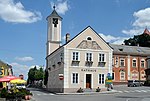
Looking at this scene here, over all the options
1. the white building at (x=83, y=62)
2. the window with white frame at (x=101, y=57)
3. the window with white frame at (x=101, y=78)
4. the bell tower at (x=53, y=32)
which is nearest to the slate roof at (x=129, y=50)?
the bell tower at (x=53, y=32)

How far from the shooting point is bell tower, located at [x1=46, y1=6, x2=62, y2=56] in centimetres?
6731

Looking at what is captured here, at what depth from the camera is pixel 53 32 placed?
6725 centimetres

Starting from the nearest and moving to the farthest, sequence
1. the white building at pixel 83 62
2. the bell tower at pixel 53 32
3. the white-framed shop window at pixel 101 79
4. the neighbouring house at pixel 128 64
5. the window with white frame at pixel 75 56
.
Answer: the white building at pixel 83 62 → the window with white frame at pixel 75 56 → the white-framed shop window at pixel 101 79 → the bell tower at pixel 53 32 → the neighbouring house at pixel 128 64

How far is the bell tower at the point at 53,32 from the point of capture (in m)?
67.3

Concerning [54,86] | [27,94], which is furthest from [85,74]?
[27,94]

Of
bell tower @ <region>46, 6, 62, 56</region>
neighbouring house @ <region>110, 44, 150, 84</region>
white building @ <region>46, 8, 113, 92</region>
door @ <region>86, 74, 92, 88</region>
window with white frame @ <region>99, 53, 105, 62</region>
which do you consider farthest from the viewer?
neighbouring house @ <region>110, 44, 150, 84</region>

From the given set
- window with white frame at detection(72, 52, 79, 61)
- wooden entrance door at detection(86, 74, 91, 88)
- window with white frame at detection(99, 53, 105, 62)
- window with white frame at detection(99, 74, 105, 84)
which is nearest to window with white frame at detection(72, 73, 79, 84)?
wooden entrance door at detection(86, 74, 91, 88)

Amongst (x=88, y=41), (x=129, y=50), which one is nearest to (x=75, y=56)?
(x=88, y=41)

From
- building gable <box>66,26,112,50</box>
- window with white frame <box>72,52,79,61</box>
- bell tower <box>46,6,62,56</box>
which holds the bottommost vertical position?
window with white frame <box>72,52,79,61</box>

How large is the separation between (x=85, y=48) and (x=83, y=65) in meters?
2.85

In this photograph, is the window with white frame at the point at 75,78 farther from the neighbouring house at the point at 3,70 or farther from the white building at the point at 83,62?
the neighbouring house at the point at 3,70

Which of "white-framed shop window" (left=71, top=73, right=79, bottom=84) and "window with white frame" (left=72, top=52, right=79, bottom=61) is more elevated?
"window with white frame" (left=72, top=52, right=79, bottom=61)

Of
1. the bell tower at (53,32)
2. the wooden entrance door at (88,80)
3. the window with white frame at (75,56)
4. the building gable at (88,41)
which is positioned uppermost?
the bell tower at (53,32)

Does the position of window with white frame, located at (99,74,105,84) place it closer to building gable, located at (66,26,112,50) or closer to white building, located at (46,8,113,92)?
Result: white building, located at (46,8,113,92)
